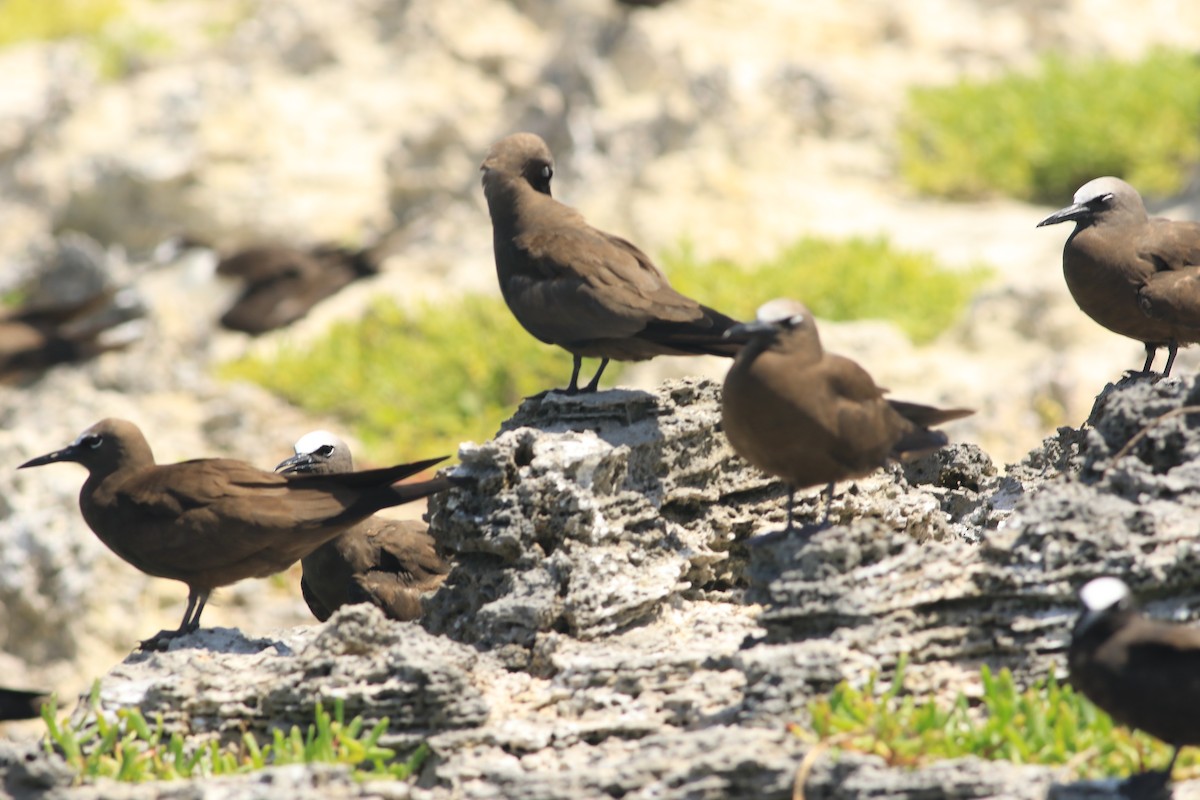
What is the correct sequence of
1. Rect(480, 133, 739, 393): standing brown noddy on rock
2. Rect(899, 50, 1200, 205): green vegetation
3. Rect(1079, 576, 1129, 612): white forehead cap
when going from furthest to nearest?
Rect(899, 50, 1200, 205): green vegetation
Rect(480, 133, 739, 393): standing brown noddy on rock
Rect(1079, 576, 1129, 612): white forehead cap

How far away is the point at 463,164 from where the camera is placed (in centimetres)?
1502

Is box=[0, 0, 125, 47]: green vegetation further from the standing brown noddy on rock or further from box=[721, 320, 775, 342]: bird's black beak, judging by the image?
box=[721, 320, 775, 342]: bird's black beak

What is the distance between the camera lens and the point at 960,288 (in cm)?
1200

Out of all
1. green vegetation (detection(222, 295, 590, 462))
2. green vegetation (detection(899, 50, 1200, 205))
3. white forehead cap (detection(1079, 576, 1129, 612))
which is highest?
green vegetation (detection(899, 50, 1200, 205))

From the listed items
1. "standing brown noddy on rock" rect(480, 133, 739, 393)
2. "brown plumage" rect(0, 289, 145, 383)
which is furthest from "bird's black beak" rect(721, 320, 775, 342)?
"brown plumage" rect(0, 289, 145, 383)

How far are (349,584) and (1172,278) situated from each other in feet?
12.0

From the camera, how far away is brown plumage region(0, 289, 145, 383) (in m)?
12.4

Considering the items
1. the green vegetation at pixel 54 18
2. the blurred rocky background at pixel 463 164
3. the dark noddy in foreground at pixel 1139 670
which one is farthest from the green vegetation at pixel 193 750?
the green vegetation at pixel 54 18

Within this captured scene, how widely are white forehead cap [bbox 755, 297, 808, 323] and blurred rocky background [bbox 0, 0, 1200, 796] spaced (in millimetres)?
5349

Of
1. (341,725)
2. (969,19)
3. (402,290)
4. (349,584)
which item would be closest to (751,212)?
(402,290)

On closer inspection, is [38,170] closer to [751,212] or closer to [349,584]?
[751,212]

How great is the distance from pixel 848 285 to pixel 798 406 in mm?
7399

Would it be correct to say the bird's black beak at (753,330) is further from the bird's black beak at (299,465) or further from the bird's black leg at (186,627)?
the bird's black beak at (299,465)

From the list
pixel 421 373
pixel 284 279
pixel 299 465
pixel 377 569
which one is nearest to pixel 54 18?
pixel 284 279
